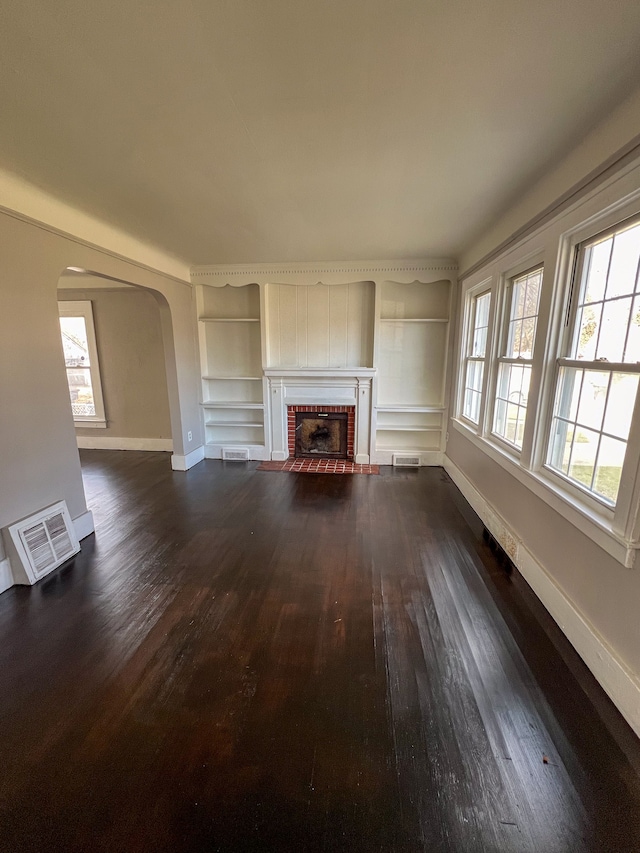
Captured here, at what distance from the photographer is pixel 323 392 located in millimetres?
Result: 4832

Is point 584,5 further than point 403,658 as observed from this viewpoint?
No

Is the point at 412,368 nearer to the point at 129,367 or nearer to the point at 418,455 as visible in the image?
the point at 418,455

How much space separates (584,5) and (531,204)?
4.66 feet

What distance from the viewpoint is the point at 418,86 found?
4.81 ft

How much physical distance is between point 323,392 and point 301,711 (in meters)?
3.73

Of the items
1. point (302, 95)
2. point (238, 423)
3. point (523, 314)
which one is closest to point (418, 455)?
point (523, 314)

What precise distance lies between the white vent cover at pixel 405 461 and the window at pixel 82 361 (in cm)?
451

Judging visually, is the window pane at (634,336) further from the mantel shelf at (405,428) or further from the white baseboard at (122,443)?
the white baseboard at (122,443)

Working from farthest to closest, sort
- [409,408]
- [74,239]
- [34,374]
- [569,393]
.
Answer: [409,408], [74,239], [34,374], [569,393]

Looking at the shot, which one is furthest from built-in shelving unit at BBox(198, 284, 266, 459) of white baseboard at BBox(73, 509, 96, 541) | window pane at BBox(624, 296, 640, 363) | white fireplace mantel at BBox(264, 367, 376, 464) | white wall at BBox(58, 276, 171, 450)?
window pane at BBox(624, 296, 640, 363)

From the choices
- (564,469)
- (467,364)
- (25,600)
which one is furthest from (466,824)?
(467,364)

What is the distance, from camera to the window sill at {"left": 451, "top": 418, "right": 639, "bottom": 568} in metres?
1.58

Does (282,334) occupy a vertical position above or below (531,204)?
below

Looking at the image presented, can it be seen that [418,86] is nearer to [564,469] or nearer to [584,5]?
[584,5]
